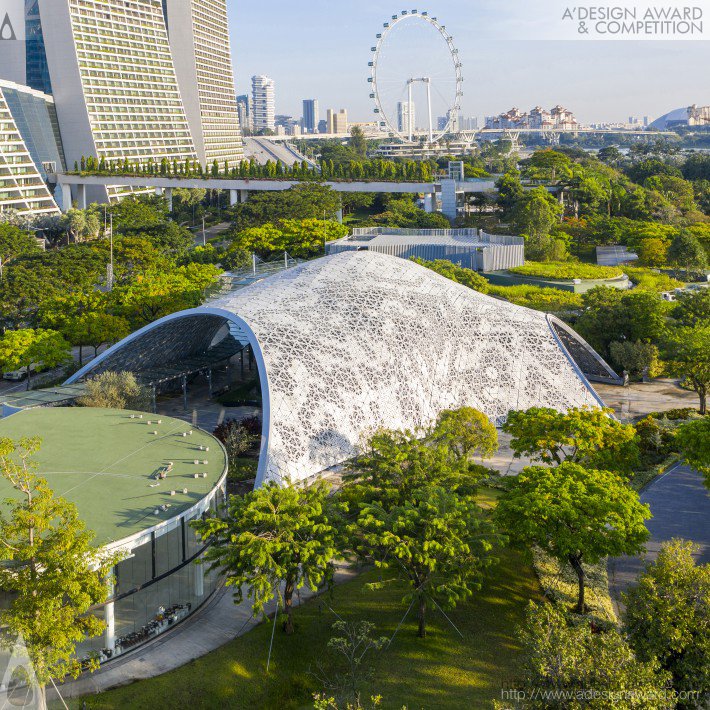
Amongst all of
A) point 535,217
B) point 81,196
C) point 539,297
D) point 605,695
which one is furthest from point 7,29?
point 605,695

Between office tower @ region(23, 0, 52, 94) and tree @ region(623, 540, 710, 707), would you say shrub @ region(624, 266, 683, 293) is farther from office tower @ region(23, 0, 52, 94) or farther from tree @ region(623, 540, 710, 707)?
office tower @ region(23, 0, 52, 94)

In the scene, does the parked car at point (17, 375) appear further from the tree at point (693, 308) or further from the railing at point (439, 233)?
the tree at point (693, 308)

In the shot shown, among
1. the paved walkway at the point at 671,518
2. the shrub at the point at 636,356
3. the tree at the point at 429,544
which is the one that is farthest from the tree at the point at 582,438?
the shrub at the point at 636,356

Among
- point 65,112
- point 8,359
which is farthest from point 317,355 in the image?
point 65,112

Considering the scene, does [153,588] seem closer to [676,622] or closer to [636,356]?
[676,622]

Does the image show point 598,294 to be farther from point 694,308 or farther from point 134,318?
point 134,318

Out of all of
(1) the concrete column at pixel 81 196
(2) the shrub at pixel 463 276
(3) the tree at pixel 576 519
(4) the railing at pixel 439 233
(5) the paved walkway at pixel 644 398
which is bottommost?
(5) the paved walkway at pixel 644 398

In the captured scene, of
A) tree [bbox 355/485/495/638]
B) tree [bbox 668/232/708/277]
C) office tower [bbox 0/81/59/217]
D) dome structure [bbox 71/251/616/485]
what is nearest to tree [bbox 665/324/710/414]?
dome structure [bbox 71/251/616/485]
